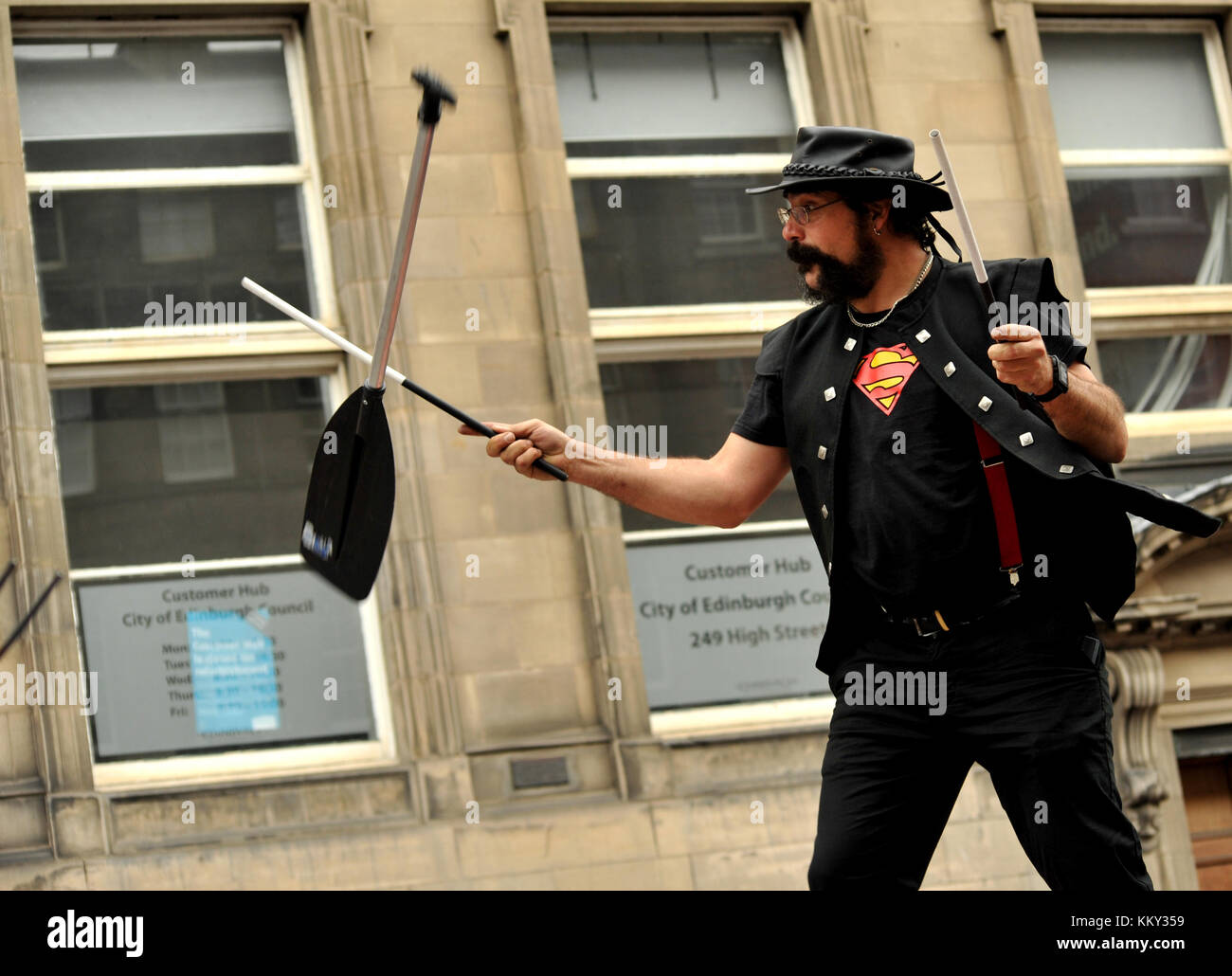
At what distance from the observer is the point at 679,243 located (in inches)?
416

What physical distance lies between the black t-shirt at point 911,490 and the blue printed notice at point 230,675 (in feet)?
19.3

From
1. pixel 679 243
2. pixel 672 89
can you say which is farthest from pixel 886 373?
pixel 672 89

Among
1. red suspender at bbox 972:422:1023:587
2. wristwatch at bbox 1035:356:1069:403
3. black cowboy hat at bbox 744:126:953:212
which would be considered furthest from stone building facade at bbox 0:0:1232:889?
wristwatch at bbox 1035:356:1069:403

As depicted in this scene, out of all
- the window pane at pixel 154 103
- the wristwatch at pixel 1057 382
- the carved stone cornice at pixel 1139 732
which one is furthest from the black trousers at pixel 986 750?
the window pane at pixel 154 103

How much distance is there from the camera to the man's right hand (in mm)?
4105

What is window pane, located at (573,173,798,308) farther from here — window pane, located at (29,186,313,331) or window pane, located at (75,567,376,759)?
window pane, located at (75,567,376,759)

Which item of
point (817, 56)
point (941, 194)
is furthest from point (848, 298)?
point (817, 56)

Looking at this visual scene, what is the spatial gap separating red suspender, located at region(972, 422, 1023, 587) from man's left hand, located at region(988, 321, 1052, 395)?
30 cm

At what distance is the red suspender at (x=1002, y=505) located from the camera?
12.3ft

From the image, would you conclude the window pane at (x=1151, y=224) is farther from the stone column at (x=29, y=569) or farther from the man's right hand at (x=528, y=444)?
the man's right hand at (x=528, y=444)

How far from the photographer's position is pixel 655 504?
4219mm

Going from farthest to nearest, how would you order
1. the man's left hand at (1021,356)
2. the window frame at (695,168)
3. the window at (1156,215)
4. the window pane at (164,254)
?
1. the window at (1156,215)
2. the window frame at (695,168)
3. the window pane at (164,254)
4. the man's left hand at (1021,356)

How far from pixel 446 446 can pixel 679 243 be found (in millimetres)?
2127
